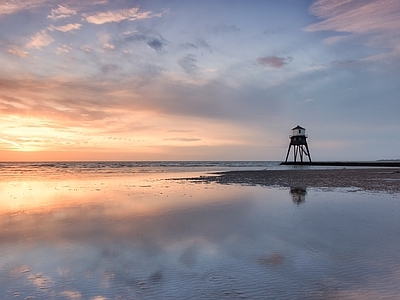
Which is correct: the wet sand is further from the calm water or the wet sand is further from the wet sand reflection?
the wet sand reflection

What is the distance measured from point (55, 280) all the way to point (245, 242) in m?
5.06

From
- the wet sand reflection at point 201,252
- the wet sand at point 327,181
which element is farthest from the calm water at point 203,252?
the wet sand at point 327,181

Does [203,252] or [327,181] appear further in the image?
[327,181]

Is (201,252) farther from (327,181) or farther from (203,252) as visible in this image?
(327,181)

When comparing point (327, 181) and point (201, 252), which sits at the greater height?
point (327, 181)

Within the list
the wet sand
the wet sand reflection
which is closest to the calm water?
the wet sand reflection

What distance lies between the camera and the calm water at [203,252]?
5680mm

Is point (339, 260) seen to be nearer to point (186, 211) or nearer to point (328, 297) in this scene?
point (328, 297)

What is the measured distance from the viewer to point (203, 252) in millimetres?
8094

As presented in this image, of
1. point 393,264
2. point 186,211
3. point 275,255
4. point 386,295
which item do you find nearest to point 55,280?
point 275,255

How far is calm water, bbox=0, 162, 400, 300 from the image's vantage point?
5680 millimetres

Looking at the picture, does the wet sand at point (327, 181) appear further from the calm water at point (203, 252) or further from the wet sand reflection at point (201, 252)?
the wet sand reflection at point (201, 252)

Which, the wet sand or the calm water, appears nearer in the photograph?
the calm water

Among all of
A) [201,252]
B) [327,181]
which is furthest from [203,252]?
[327,181]
